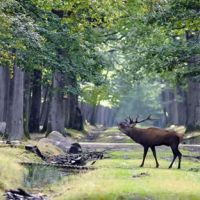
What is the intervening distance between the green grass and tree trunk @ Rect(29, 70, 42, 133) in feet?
67.3

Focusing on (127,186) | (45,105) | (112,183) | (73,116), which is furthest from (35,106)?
(127,186)

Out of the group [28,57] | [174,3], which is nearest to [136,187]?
[174,3]

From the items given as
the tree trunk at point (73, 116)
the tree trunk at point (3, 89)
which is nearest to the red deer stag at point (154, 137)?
the tree trunk at point (3, 89)

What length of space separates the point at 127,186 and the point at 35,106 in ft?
83.9

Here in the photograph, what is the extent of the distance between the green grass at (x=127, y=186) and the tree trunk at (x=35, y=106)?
20520 mm

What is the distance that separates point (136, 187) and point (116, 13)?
607 cm

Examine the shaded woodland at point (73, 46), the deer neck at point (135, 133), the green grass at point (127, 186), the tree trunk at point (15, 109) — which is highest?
the shaded woodland at point (73, 46)

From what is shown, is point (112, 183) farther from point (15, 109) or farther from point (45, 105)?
point (45, 105)

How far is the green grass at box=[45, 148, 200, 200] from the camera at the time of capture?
41.7ft

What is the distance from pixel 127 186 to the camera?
13195mm

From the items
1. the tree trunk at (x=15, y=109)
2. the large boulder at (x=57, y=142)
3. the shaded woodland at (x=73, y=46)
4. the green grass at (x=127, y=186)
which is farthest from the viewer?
the tree trunk at (x=15, y=109)

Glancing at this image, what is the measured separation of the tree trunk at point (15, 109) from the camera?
25.6 meters

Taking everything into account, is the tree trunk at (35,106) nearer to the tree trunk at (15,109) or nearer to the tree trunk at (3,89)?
the tree trunk at (3,89)

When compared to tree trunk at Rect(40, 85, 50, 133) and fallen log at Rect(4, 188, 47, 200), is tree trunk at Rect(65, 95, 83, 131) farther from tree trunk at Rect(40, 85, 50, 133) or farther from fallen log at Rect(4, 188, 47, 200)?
fallen log at Rect(4, 188, 47, 200)
